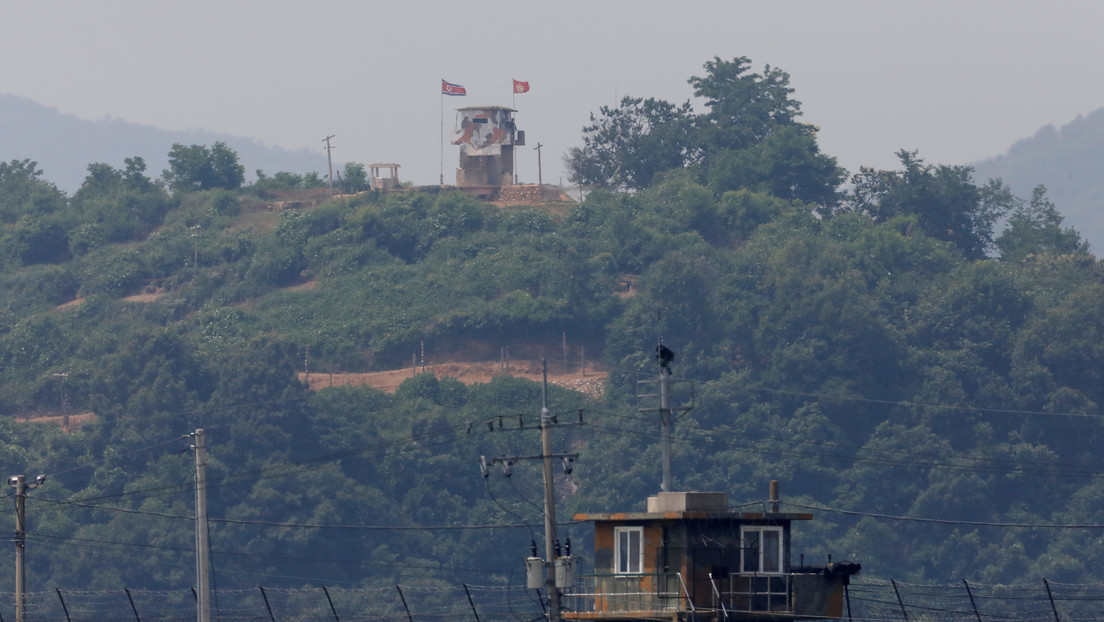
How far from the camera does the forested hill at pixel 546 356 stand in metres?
120

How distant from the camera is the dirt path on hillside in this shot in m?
136

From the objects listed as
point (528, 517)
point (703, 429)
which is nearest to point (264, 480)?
point (528, 517)

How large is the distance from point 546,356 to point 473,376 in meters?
6.92

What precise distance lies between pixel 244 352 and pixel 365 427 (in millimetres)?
10777

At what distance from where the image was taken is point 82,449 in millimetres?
124000

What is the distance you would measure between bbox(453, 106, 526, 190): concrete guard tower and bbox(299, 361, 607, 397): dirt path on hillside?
23430mm

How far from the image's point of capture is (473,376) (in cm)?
13738

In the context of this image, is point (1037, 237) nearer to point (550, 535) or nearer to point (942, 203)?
point (942, 203)

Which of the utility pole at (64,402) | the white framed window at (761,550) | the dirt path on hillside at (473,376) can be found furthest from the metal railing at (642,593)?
the utility pole at (64,402)

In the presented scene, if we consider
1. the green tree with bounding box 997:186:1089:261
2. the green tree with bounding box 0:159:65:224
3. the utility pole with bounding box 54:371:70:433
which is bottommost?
the utility pole with bounding box 54:371:70:433

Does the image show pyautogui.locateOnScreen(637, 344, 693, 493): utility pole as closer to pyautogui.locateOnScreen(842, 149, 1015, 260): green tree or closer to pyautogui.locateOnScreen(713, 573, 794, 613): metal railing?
pyautogui.locateOnScreen(713, 573, 794, 613): metal railing

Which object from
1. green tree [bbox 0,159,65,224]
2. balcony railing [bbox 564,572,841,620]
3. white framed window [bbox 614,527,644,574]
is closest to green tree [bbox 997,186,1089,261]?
green tree [bbox 0,159,65,224]

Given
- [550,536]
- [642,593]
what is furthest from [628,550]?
[550,536]

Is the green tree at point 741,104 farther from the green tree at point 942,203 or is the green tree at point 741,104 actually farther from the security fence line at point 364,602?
the security fence line at point 364,602
